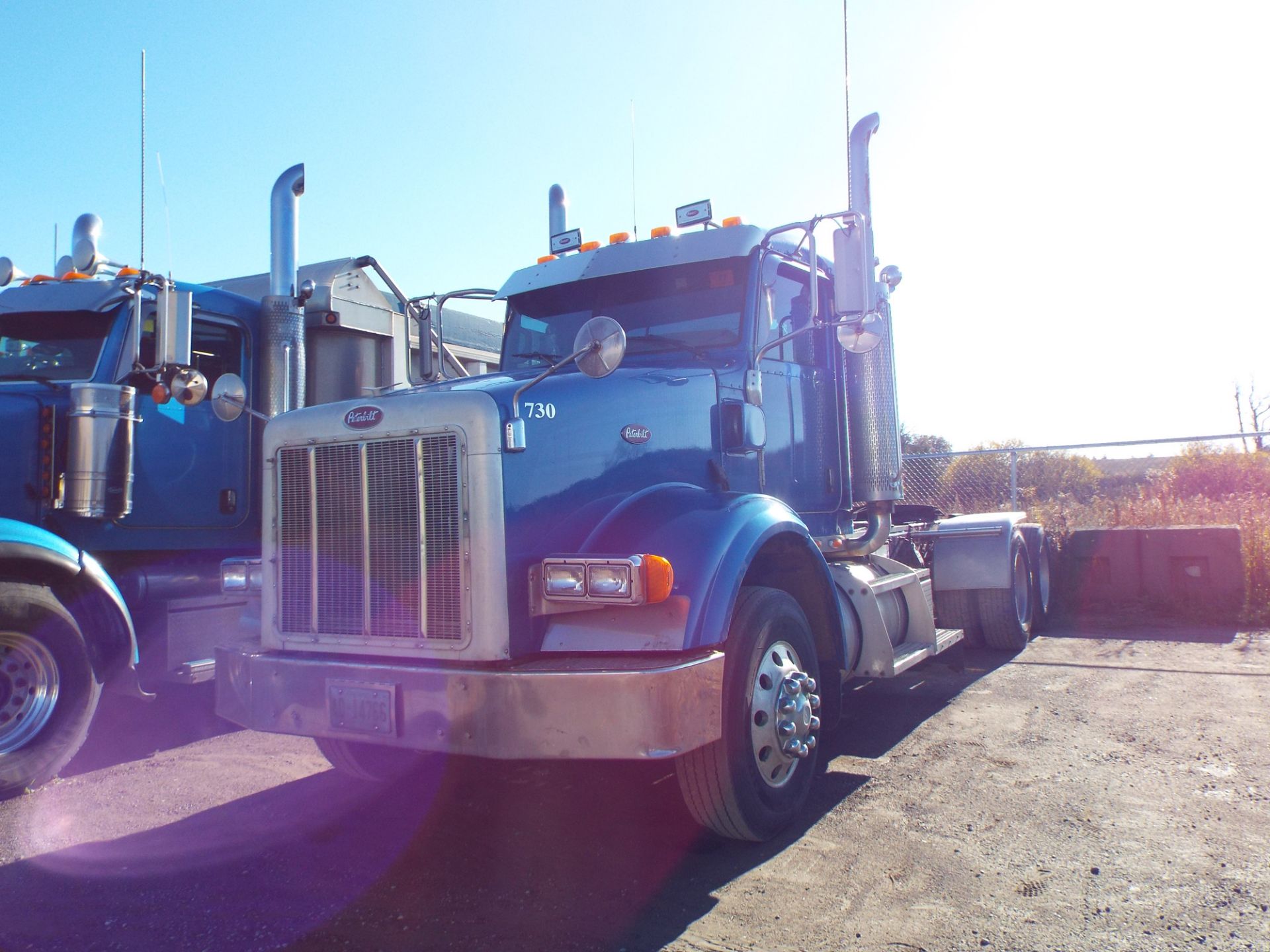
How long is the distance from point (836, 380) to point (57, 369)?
4620 mm

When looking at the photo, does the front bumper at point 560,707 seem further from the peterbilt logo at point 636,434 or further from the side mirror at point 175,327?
the side mirror at point 175,327

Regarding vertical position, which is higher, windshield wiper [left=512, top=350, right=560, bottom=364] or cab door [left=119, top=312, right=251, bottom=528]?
windshield wiper [left=512, top=350, right=560, bottom=364]

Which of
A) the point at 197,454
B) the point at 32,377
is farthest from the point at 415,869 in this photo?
the point at 32,377

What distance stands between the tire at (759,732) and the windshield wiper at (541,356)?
187cm

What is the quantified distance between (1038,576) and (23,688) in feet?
26.0

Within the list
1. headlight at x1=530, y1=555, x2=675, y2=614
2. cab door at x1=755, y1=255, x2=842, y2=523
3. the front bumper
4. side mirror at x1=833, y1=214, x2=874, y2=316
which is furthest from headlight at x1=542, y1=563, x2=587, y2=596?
side mirror at x1=833, y1=214, x2=874, y2=316

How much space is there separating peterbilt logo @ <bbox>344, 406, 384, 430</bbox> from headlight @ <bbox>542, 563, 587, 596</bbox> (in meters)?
0.87

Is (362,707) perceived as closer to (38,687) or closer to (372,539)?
(372,539)

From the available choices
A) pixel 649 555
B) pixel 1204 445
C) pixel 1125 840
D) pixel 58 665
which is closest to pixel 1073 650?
pixel 1125 840

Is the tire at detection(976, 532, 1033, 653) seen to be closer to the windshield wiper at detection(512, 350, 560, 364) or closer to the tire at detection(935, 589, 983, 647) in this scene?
the tire at detection(935, 589, 983, 647)

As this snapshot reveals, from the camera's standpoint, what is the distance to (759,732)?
365 centimetres

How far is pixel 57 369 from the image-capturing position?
18.4 feet

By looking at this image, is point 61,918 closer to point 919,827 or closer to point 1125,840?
point 919,827

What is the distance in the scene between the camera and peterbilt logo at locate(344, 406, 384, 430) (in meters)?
3.53
